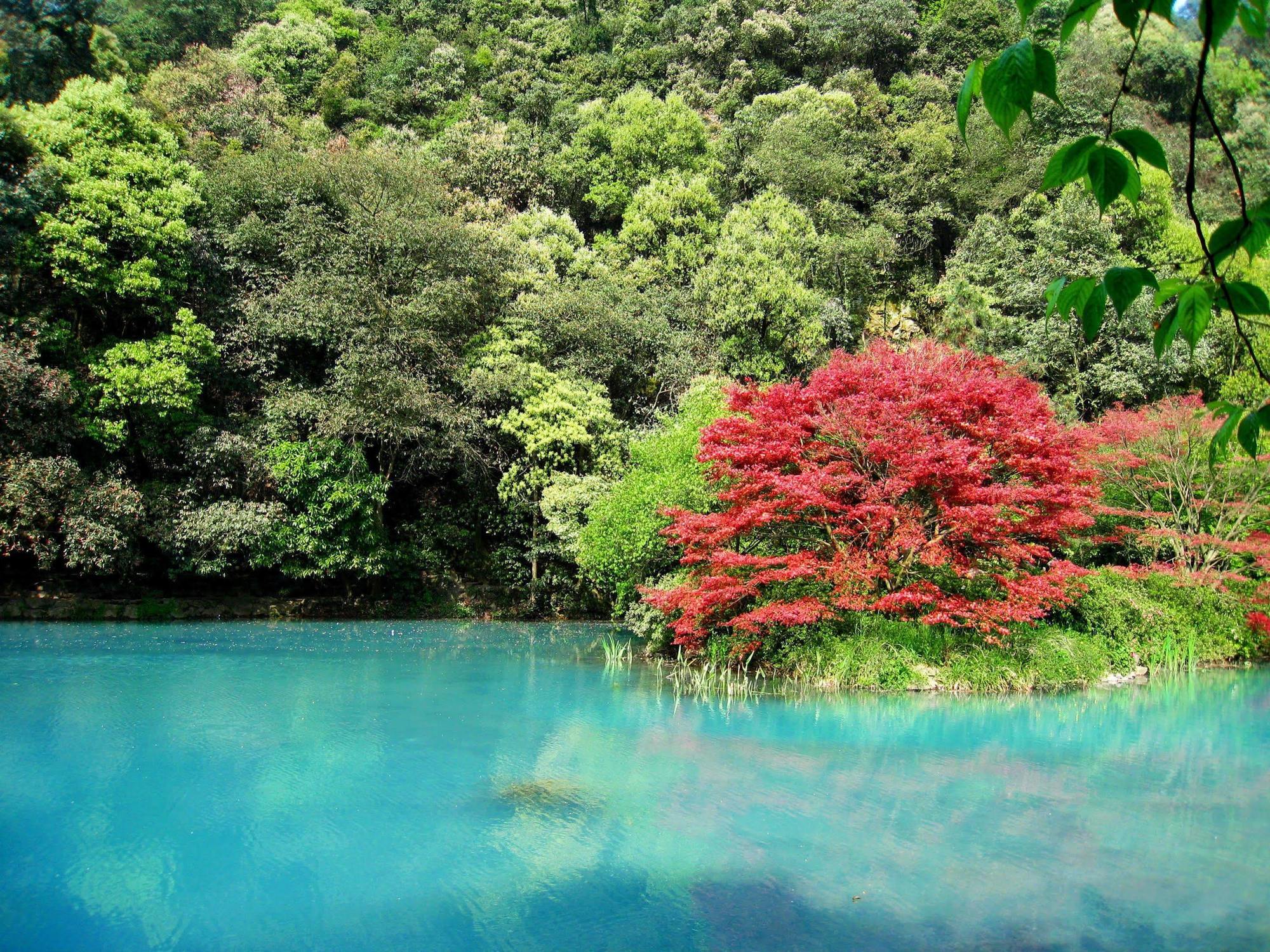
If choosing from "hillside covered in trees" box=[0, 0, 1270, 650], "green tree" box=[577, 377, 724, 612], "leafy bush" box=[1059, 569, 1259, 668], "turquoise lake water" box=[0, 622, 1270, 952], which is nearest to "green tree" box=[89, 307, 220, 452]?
"hillside covered in trees" box=[0, 0, 1270, 650]

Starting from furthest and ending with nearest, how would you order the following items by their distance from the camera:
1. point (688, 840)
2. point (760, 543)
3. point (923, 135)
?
1. point (923, 135)
2. point (760, 543)
3. point (688, 840)

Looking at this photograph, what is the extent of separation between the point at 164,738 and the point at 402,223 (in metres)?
12.4

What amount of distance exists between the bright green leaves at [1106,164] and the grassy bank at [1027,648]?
9.41 metres

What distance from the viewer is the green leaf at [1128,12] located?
1142 mm

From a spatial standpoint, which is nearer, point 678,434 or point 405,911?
point 405,911

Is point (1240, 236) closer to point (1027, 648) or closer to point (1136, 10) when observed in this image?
point (1136, 10)

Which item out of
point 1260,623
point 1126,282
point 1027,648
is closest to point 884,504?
point 1027,648

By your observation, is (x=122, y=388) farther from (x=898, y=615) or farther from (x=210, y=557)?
(x=898, y=615)

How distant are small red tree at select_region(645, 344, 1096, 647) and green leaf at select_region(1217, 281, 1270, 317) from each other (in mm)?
8727

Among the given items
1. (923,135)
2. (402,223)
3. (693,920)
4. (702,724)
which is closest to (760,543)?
(702,724)

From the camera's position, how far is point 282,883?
4.70 meters

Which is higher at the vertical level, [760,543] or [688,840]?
[760,543]

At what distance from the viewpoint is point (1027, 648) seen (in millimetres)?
10633

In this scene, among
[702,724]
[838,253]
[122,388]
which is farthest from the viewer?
[838,253]
